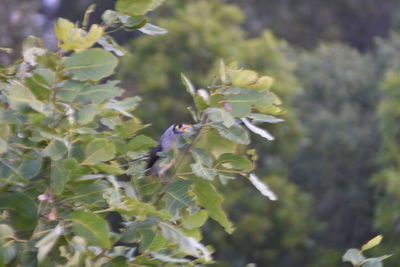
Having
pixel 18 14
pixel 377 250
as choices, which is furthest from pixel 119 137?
pixel 377 250

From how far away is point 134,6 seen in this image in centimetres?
266

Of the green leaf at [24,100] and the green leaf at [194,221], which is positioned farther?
the green leaf at [194,221]

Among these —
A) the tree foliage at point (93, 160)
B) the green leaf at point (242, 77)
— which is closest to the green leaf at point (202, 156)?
the tree foliage at point (93, 160)

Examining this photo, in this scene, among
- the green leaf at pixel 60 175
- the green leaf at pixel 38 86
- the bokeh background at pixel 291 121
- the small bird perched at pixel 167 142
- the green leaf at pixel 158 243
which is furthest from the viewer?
the bokeh background at pixel 291 121

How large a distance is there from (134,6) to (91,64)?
1.10 feet

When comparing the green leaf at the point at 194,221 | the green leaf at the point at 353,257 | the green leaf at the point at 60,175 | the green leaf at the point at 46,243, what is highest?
the green leaf at the point at 60,175

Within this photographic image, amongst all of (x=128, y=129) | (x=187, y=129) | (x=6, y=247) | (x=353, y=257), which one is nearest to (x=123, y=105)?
(x=128, y=129)

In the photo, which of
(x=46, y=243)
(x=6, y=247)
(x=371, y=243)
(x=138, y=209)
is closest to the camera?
(x=46, y=243)

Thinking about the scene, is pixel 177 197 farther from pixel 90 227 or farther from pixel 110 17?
pixel 110 17

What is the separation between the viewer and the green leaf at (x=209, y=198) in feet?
9.33

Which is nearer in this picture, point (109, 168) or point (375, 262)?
point (109, 168)

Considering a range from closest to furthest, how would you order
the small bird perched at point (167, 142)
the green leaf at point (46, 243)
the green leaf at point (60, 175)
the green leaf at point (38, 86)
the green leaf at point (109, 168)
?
1. the green leaf at point (46, 243)
2. the green leaf at point (38, 86)
3. the green leaf at point (60, 175)
4. the green leaf at point (109, 168)
5. the small bird perched at point (167, 142)

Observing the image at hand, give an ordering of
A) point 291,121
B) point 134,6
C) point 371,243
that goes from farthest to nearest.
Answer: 1. point 291,121
2. point 371,243
3. point 134,6

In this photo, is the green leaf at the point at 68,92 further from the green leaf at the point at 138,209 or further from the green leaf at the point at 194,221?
the green leaf at the point at 194,221
